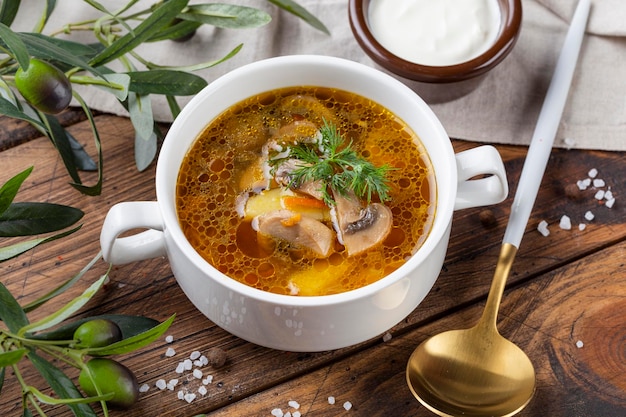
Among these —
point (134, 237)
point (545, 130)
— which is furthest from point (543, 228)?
point (134, 237)

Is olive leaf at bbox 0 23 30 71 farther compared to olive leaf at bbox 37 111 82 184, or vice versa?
olive leaf at bbox 37 111 82 184

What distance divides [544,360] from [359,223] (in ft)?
1.56

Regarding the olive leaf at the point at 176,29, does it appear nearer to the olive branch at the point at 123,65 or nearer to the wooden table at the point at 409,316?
the olive branch at the point at 123,65

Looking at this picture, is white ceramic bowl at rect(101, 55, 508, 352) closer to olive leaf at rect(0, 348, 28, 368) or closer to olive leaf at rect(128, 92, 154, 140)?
olive leaf at rect(128, 92, 154, 140)

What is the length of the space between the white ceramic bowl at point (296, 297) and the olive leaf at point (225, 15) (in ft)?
0.69

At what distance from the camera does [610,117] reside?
1.96 metres

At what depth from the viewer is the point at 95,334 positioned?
143 cm

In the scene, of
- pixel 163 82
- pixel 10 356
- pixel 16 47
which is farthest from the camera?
pixel 163 82

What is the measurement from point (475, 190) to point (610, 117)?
0.59m

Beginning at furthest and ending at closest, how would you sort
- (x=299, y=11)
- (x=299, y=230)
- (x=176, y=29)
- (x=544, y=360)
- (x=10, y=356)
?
(x=299, y=11) → (x=176, y=29) → (x=544, y=360) → (x=299, y=230) → (x=10, y=356)

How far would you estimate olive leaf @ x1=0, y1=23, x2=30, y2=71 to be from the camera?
52.5 inches

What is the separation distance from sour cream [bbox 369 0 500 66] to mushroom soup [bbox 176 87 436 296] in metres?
0.40

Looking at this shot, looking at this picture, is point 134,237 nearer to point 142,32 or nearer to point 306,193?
point 306,193

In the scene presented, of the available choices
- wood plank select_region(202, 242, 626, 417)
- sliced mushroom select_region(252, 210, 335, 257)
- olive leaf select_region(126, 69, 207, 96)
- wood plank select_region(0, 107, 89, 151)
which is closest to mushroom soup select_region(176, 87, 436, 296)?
sliced mushroom select_region(252, 210, 335, 257)
